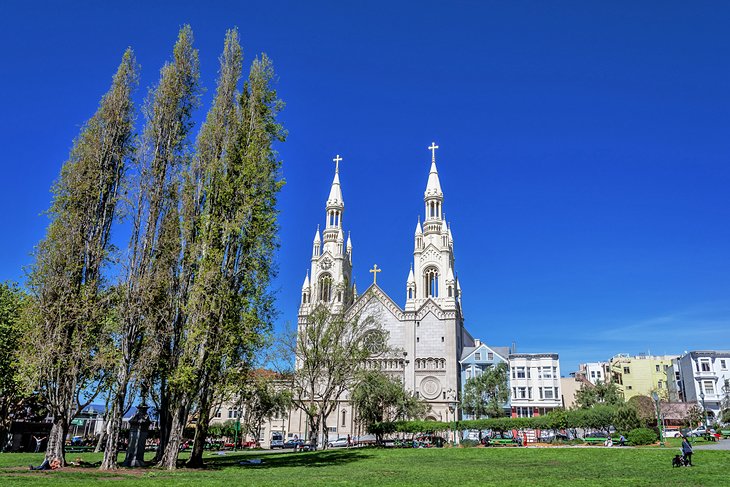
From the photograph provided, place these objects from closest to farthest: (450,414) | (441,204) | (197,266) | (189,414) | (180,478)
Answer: (180,478), (189,414), (197,266), (450,414), (441,204)

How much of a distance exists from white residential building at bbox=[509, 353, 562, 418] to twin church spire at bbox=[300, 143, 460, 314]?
39.2 ft

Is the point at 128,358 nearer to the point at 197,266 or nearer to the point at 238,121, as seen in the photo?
the point at 197,266

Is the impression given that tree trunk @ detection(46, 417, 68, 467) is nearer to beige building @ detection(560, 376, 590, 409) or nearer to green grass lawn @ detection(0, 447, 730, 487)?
green grass lawn @ detection(0, 447, 730, 487)

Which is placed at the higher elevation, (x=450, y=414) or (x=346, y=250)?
(x=346, y=250)

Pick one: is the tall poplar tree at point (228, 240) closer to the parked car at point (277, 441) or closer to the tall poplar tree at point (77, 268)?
the tall poplar tree at point (77, 268)

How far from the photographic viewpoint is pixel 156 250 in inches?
1055

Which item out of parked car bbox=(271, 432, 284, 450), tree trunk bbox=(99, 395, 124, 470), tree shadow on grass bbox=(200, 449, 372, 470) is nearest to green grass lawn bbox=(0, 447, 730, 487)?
tree trunk bbox=(99, 395, 124, 470)

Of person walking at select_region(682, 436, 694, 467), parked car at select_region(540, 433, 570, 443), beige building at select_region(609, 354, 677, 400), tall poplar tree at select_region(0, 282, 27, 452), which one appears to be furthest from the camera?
beige building at select_region(609, 354, 677, 400)

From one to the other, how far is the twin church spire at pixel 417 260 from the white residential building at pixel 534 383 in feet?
39.2

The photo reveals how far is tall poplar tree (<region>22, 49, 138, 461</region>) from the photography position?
24641mm

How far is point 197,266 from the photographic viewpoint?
2680 centimetres

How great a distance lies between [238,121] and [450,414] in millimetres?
51409

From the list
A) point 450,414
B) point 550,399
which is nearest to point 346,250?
point 450,414

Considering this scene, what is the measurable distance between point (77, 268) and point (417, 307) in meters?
53.3
